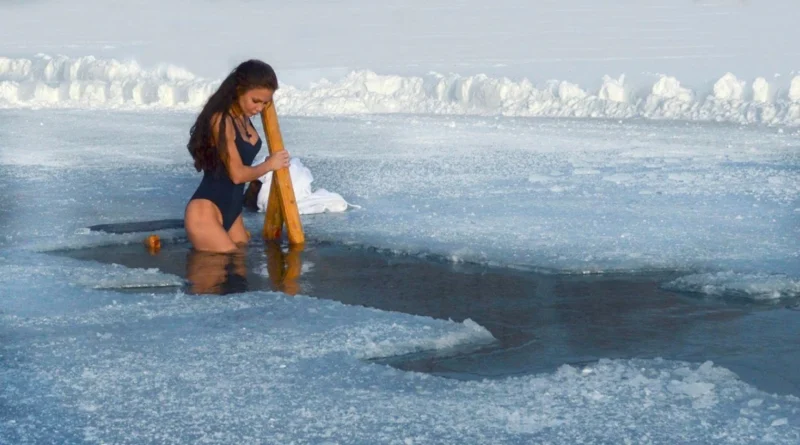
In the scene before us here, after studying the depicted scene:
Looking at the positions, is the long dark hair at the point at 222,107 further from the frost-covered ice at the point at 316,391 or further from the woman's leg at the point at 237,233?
the frost-covered ice at the point at 316,391

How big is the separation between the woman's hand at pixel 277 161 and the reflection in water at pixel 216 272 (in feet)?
1.93

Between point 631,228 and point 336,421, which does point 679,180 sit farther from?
point 336,421

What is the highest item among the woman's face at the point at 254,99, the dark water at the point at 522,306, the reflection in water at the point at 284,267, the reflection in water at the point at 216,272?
the woman's face at the point at 254,99

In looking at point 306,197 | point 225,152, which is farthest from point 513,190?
→ point 225,152

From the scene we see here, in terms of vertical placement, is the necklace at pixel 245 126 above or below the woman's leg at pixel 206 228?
above

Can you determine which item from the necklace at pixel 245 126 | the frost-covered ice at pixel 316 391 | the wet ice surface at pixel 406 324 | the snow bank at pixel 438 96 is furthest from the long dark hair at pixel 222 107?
the snow bank at pixel 438 96

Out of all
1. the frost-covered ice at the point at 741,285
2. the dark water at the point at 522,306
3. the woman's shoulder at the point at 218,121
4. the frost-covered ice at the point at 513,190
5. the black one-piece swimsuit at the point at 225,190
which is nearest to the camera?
the dark water at the point at 522,306

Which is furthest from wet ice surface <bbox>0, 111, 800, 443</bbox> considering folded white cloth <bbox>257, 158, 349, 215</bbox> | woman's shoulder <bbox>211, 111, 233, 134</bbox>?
woman's shoulder <bbox>211, 111, 233, 134</bbox>

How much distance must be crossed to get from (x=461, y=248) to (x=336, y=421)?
133 inches

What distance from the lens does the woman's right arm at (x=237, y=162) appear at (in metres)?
7.16

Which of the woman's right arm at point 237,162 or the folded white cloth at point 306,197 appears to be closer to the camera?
the woman's right arm at point 237,162

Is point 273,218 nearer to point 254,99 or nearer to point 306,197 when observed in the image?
point 254,99

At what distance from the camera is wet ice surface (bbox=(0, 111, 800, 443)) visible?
3.67 metres

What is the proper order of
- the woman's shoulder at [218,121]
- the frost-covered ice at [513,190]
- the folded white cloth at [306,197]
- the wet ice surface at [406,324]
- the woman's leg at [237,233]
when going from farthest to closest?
the folded white cloth at [306,197] < the woman's leg at [237,233] < the woman's shoulder at [218,121] < the frost-covered ice at [513,190] < the wet ice surface at [406,324]
